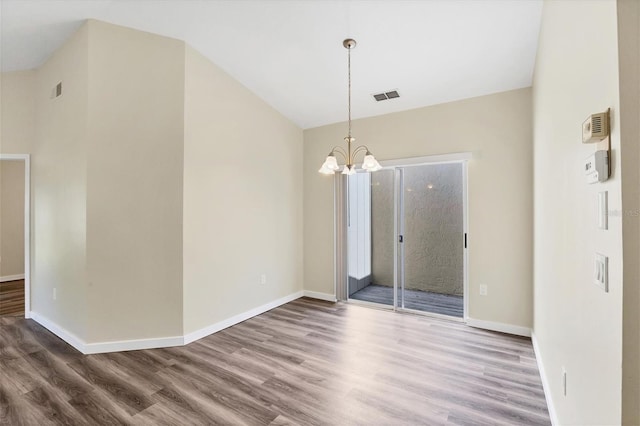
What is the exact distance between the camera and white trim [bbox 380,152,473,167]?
3629 mm

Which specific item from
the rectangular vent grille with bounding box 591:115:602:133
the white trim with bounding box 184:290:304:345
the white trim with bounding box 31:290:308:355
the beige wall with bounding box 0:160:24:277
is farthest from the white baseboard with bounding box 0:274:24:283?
the rectangular vent grille with bounding box 591:115:602:133

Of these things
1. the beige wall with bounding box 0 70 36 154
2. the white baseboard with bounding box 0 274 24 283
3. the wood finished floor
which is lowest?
the wood finished floor

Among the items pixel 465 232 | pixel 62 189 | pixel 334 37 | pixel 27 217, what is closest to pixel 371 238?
pixel 465 232

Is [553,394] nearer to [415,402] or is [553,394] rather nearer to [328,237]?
[415,402]

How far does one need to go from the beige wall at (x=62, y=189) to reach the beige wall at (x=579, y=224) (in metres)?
3.80

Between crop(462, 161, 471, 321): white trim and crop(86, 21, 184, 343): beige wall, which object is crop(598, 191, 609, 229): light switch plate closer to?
crop(462, 161, 471, 321): white trim

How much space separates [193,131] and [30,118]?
2434 mm

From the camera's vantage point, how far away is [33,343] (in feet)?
10.2

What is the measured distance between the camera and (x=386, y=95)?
3.75 metres

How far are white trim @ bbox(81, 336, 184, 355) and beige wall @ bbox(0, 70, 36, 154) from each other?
2742mm

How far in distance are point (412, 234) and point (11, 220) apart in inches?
299

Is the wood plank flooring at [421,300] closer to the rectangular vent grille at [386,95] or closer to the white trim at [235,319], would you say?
the white trim at [235,319]

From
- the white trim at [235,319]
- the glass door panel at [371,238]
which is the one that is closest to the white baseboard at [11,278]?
the white trim at [235,319]

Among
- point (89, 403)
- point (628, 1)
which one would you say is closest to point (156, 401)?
point (89, 403)
